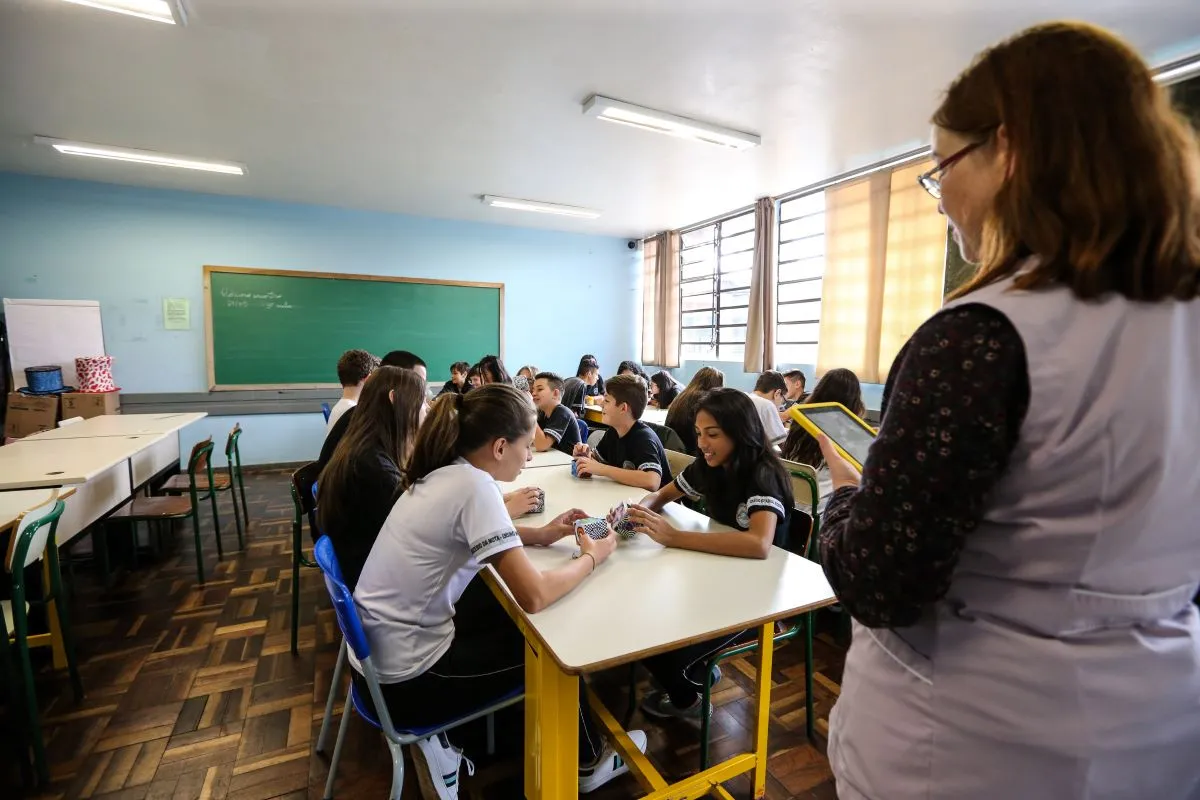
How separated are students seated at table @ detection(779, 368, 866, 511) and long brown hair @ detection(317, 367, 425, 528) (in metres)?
1.64

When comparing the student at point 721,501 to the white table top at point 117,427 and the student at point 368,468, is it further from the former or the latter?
the white table top at point 117,427

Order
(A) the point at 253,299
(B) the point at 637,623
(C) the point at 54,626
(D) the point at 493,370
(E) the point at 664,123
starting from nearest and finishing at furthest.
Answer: (B) the point at 637,623 → (C) the point at 54,626 → (E) the point at 664,123 → (D) the point at 493,370 → (A) the point at 253,299

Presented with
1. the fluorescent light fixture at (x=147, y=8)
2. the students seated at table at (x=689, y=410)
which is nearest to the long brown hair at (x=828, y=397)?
the students seated at table at (x=689, y=410)

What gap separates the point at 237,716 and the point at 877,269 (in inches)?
193

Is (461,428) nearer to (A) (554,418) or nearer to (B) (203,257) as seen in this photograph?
(A) (554,418)

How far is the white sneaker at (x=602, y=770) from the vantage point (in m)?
1.63

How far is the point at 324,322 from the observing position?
5.86 metres

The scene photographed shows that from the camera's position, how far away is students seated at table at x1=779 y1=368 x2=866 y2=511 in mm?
2400

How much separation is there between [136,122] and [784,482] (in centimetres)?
457

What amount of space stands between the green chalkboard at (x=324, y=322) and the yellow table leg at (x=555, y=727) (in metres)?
5.51

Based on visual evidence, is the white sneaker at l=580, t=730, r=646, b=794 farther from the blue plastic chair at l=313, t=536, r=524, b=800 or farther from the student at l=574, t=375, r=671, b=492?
the student at l=574, t=375, r=671, b=492

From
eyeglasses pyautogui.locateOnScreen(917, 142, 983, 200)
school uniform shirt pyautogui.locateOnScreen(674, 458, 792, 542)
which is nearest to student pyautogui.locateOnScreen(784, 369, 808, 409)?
school uniform shirt pyautogui.locateOnScreen(674, 458, 792, 542)

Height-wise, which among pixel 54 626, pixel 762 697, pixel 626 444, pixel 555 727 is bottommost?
pixel 54 626

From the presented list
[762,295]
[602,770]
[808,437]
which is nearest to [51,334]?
[602,770]
